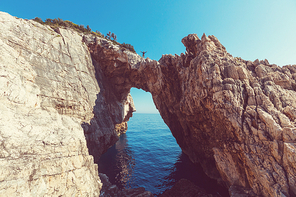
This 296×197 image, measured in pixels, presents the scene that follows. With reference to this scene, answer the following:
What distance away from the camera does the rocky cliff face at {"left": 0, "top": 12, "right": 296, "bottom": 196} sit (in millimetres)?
10180

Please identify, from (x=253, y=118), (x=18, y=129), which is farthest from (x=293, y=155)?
(x=18, y=129)

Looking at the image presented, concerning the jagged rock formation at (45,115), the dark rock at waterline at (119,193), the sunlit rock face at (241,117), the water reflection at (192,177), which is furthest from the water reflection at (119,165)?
the sunlit rock face at (241,117)

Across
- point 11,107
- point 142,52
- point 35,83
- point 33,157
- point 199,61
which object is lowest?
point 33,157

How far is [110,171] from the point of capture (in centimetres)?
2439

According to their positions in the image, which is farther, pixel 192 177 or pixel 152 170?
pixel 152 170

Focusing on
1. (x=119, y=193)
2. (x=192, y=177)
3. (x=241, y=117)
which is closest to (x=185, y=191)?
(x=192, y=177)

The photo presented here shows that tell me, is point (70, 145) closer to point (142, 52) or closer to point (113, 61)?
point (113, 61)

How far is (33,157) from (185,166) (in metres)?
26.4

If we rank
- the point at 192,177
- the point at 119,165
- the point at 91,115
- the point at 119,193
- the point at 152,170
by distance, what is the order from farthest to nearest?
the point at 119,165, the point at 152,170, the point at 192,177, the point at 91,115, the point at 119,193

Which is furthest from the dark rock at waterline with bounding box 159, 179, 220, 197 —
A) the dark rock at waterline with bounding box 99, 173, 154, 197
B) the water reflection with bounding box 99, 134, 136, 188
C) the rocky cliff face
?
the water reflection with bounding box 99, 134, 136, 188

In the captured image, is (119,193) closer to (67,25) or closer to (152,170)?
(152,170)

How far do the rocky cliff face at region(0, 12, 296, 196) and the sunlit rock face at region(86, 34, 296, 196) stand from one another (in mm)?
88

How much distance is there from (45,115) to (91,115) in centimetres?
806

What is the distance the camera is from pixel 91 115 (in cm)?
2175
